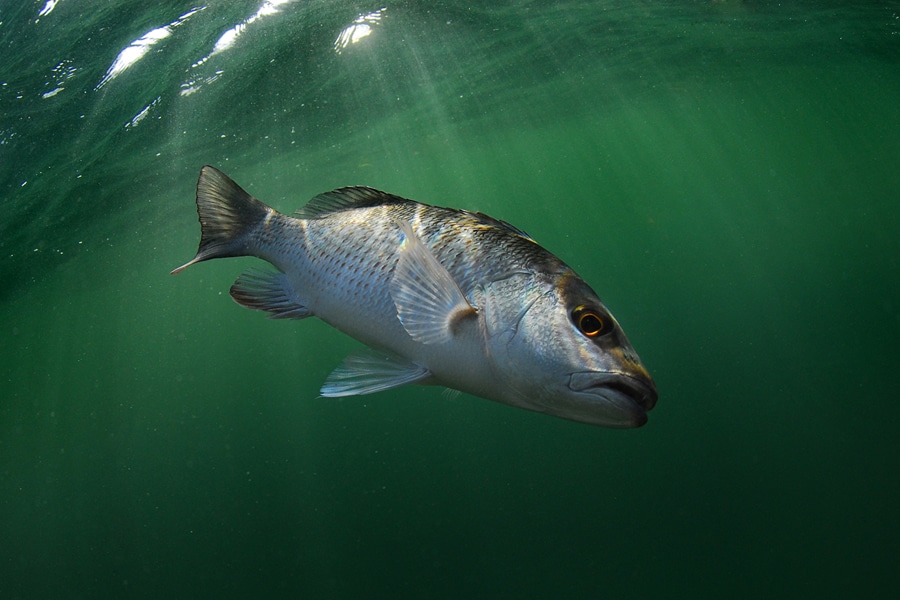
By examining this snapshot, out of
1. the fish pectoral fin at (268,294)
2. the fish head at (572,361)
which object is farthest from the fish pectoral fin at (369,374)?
the fish pectoral fin at (268,294)

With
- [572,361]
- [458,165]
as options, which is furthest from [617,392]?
[458,165]

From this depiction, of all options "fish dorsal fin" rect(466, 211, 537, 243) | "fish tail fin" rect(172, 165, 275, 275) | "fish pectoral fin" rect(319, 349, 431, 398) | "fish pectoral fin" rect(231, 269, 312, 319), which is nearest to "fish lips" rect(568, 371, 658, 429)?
"fish pectoral fin" rect(319, 349, 431, 398)

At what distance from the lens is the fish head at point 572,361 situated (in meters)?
1.76

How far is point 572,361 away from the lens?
1.79 metres

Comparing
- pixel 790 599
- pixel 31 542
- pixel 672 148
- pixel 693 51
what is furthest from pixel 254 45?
pixel 31 542

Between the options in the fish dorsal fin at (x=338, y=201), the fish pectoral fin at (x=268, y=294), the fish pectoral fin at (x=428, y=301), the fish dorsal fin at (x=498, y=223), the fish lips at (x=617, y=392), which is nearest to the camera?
the fish lips at (x=617, y=392)

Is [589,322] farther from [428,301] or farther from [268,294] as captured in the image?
[268,294]

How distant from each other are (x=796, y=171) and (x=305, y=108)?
58.9 m

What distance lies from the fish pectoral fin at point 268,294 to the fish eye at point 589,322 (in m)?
1.36

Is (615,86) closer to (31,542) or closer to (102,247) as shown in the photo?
(102,247)

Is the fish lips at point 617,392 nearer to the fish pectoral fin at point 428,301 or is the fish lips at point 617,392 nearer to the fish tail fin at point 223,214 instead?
the fish pectoral fin at point 428,301

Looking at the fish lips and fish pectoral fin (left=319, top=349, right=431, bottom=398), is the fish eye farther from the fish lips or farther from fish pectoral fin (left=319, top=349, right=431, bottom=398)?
fish pectoral fin (left=319, top=349, right=431, bottom=398)

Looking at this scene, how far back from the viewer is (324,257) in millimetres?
2531

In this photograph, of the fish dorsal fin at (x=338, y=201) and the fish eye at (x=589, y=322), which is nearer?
the fish eye at (x=589, y=322)
